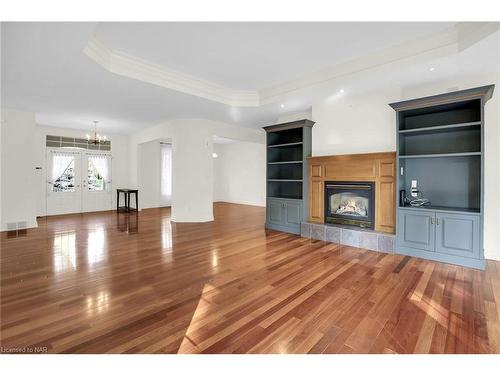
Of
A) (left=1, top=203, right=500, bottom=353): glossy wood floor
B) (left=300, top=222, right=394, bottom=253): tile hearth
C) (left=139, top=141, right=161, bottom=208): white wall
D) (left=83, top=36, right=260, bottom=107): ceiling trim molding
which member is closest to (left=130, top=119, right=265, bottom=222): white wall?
(left=83, top=36, right=260, bottom=107): ceiling trim molding

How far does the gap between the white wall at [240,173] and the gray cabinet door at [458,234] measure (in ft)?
21.8

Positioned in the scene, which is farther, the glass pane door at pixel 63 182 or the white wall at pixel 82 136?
the glass pane door at pixel 63 182

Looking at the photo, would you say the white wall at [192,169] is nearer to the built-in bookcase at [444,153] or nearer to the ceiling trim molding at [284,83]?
the ceiling trim molding at [284,83]

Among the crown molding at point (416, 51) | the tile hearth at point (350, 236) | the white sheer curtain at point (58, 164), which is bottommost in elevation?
the tile hearth at point (350, 236)

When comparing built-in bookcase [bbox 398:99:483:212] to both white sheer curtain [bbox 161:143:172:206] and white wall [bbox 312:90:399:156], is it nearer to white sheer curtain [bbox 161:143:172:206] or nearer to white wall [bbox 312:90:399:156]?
white wall [bbox 312:90:399:156]

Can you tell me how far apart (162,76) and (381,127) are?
13.1 ft

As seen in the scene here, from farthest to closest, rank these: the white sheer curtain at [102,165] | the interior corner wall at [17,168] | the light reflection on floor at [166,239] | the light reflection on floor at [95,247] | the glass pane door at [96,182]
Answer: the white sheer curtain at [102,165] → the glass pane door at [96,182] → the interior corner wall at [17,168] → the light reflection on floor at [166,239] → the light reflection on floor at [95,247]

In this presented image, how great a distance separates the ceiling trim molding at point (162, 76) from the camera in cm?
348

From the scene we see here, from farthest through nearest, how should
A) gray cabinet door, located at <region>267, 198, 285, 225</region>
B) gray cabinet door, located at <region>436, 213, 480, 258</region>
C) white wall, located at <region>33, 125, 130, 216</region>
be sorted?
white wall, located at <region>33, 125, 130, 216</region> < gray cabinet door, located at <region>267, 198, 285, 225</region> < gray cabinet door, located at <region>436, 213, 480, 258</region>

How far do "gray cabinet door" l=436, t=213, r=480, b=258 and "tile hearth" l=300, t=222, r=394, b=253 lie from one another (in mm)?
651

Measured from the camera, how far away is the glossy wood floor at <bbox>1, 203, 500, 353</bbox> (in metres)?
1.79

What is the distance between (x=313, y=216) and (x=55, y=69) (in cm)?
502

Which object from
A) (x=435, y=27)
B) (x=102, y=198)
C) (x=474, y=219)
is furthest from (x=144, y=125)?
(x=474, y=219)

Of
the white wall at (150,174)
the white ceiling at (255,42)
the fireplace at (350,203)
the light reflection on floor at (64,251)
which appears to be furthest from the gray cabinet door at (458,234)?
the white wall at (150,174)
